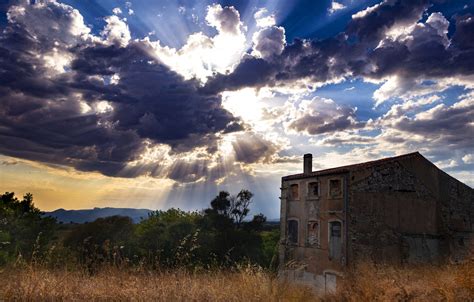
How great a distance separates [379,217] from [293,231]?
640 centimetres

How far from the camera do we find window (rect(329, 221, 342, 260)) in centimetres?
2283

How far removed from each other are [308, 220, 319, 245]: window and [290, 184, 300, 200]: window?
247 cm

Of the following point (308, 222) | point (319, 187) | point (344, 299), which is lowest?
point (344, 299)

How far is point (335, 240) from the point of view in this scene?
2319cm

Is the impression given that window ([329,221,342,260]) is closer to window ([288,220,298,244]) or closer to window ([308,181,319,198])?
window ([308,181,319,198])

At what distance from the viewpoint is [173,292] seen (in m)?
5.66

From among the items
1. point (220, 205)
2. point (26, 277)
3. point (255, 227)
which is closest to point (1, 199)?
point (220, 205)

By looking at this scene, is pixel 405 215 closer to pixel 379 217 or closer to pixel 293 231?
pixel 379 217

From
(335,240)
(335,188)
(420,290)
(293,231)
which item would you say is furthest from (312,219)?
(420,290)

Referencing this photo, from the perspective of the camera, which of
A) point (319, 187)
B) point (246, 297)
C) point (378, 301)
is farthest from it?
point (319, 187)

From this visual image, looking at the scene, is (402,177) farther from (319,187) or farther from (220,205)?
(220,205)

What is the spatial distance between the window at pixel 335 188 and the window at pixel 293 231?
4004mm

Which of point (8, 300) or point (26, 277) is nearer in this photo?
point (8, 300)

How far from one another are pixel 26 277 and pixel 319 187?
2144 centimetres
